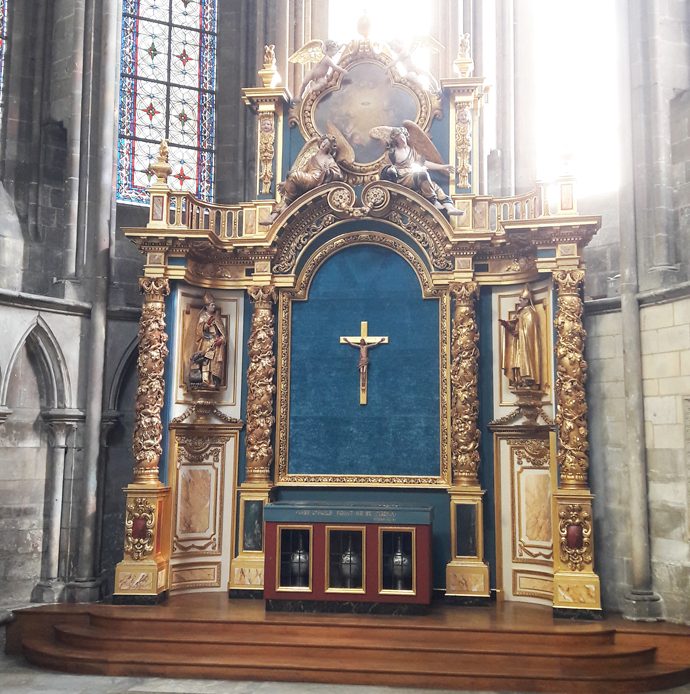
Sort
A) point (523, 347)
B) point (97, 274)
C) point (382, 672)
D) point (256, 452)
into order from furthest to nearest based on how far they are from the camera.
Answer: point (97, 274) < point (256, 452) < point (523, 347) < point (382, 672)

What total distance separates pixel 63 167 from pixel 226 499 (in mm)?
5705

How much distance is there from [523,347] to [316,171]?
3.97m

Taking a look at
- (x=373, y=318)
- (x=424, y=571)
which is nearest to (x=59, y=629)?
(x=424, y=571)

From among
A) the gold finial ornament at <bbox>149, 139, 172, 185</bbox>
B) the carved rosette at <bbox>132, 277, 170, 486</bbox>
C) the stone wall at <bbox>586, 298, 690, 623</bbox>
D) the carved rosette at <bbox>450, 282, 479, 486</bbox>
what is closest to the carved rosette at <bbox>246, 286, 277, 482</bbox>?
the carved rosette at <bbox>132, 277, 170, 486</bbox>

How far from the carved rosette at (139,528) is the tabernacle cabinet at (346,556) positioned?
1.68 metres

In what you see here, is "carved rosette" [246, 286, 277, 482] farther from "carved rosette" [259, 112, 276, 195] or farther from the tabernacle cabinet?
"carved rosette" [259, 112, 276, 195]

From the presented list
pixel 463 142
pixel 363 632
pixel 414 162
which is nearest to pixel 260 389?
pixel 363 632

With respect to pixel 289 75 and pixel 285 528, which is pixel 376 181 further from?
pixel 285 528

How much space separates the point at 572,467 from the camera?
38.0 ft

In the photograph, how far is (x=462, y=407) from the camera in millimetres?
12523

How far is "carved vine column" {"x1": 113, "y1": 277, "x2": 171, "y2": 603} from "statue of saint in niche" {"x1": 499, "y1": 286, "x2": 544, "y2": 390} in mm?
4862

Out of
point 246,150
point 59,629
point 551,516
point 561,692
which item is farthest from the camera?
point 246,150

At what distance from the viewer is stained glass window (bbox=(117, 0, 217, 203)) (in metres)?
15.1

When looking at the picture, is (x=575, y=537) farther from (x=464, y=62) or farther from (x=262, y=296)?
(x=464, y=62)
